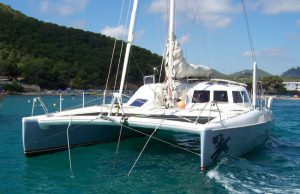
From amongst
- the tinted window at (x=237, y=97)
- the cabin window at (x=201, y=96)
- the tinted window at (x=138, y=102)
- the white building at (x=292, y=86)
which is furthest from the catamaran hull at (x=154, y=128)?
the white building at (x=292, y=86)

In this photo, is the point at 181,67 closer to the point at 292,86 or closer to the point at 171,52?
the point at 171,52

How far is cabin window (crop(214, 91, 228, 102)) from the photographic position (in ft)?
47.8

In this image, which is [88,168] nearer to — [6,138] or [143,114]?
[143,114]

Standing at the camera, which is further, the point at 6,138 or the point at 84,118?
the point at 6,138

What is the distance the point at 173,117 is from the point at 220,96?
11.4ft

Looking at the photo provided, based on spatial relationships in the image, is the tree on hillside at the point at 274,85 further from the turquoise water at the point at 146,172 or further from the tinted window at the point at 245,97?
the turquoise water at the point at 146,172

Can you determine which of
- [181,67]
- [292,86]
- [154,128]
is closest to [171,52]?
[181,67]

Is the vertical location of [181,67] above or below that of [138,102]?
above

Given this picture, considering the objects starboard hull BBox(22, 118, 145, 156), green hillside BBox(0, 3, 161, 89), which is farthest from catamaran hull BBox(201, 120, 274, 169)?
green hillside BBox(0, 3, 161, 89)

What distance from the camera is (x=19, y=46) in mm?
127562

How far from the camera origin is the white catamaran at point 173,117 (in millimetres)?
10789

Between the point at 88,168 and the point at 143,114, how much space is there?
2227 mm

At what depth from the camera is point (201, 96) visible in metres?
14.7

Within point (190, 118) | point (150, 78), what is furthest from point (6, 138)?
point (190, 118)
